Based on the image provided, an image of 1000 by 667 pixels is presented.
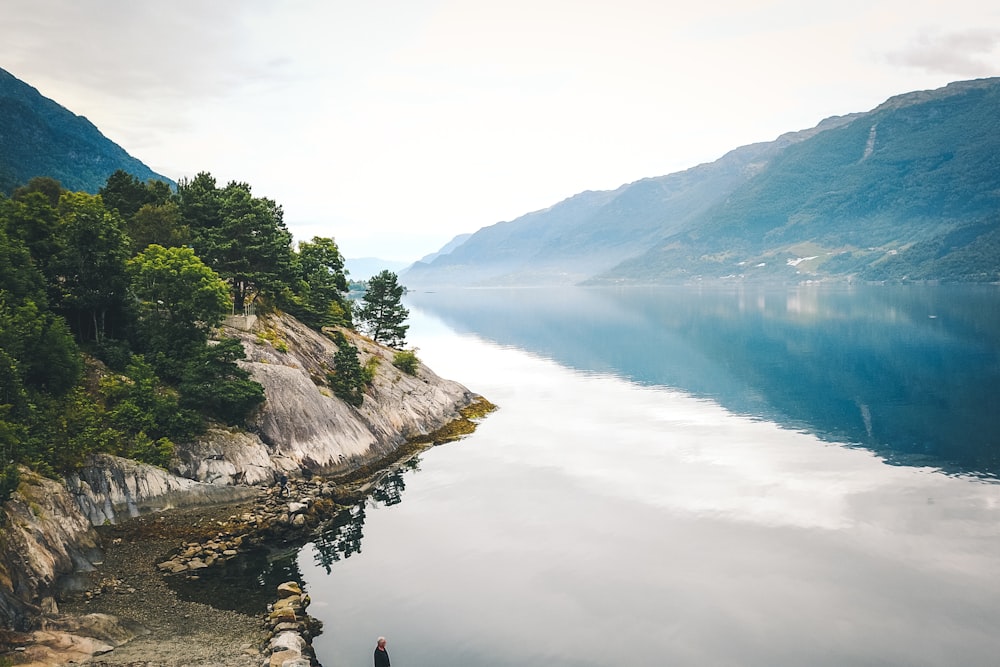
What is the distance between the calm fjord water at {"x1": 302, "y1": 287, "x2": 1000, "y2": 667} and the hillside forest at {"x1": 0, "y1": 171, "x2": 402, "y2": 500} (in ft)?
56.4

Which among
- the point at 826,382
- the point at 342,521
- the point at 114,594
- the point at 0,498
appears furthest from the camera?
the point at 826,382

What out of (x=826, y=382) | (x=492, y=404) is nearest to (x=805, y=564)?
(x=492, y=404)

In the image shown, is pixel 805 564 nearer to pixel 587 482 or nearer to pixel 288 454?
pixel 587 482

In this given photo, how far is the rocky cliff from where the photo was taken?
1371 inches

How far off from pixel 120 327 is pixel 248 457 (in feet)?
57.8

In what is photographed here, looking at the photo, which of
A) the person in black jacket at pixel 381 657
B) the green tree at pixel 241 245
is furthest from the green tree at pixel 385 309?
the person in black jacket at pixel 381 657

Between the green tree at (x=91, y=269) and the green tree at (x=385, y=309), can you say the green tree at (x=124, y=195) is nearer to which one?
the green tree at (x=91, y=269)

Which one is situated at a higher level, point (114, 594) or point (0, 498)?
point (0, 498)

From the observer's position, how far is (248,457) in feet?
184

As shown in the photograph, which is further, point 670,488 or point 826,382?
point 826,382

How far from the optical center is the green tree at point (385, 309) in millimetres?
102938

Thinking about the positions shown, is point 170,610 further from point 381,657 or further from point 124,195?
point 124,195

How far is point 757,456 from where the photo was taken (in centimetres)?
7125

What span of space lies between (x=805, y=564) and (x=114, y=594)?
4365 centimetres
